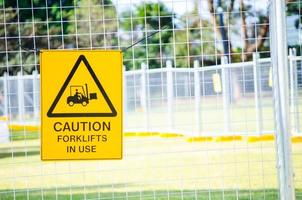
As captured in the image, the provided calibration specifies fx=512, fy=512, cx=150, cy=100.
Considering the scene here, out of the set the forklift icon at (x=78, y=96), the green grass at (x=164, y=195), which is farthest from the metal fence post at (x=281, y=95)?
the green grass at (x=164, y=195)

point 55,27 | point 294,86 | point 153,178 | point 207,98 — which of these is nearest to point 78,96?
point 153,178

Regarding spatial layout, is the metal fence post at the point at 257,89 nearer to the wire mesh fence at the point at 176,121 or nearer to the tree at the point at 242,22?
the wire mesh fence at the point at 176,121

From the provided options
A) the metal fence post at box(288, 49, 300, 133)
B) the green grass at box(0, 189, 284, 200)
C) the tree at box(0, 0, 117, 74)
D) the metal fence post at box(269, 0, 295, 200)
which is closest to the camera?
the metal fence post at box(269, 0, 295, 200)

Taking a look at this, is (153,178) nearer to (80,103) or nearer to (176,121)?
(80,103)

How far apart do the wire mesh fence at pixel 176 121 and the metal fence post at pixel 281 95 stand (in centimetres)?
106

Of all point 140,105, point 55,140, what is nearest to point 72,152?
point 55,140

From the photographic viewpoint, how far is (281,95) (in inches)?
85.6

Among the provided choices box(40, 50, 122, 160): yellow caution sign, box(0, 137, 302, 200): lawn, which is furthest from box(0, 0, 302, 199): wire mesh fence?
box(40, 50, 122, 160): yellow caution sign

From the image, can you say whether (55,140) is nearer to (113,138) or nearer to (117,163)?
(113,138)

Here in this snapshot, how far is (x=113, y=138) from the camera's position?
2629 mm

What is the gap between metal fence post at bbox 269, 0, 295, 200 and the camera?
2166 millimetres

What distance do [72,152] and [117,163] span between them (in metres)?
4.14

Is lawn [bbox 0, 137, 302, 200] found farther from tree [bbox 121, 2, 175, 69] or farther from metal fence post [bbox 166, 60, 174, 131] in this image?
metal fence post [bbox 166, 60, 174, 131]

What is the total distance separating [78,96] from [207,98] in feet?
23.9
